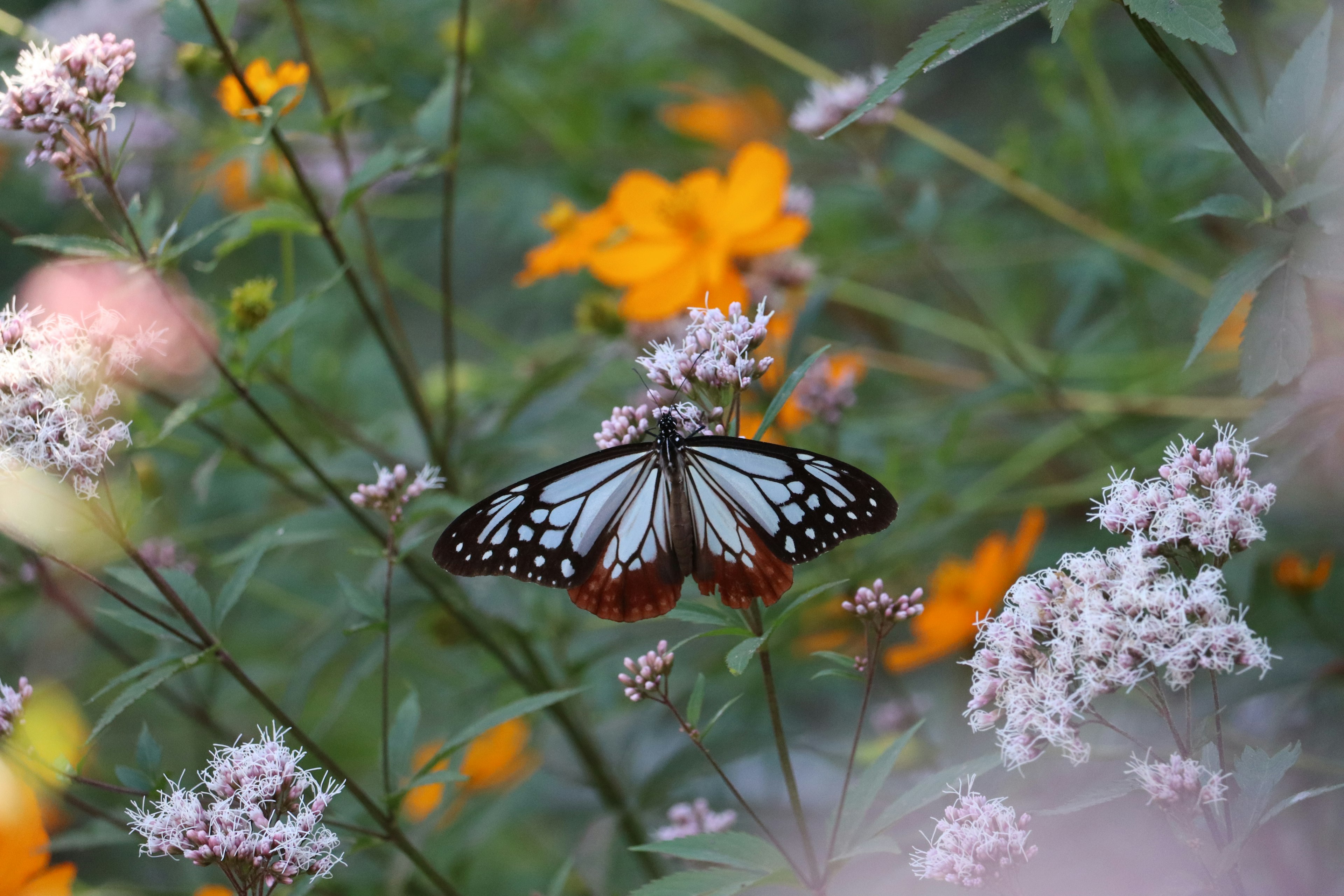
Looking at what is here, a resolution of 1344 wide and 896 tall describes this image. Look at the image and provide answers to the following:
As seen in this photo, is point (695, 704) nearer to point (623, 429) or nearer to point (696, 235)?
point (623, 429)

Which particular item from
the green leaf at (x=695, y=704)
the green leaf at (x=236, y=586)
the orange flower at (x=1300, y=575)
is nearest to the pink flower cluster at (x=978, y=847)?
the green leaf at (x=695, y=704)

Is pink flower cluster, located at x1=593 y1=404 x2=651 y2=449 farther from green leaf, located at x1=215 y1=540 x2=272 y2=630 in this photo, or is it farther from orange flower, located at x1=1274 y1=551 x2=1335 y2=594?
orange flower, located at x1=1274 y1=551 x2=1335 y2=594

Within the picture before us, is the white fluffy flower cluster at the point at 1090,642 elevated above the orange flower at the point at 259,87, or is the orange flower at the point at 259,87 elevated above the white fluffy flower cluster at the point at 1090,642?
the orange flower at the point at 259,87

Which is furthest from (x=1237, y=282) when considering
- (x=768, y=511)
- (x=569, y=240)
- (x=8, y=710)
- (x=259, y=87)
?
(x=259, y=87)

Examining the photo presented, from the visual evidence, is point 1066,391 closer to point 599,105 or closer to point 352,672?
point 599,105

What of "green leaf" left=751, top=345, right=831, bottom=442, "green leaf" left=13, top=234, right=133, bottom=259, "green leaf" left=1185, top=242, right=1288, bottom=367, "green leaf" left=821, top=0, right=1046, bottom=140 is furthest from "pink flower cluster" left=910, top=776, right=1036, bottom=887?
"green leaf" left=13, top=234, right=133, bottom=259

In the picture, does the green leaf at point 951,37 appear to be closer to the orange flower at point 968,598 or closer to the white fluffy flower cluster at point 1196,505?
the white fluffy flower cluster at point 1196,505

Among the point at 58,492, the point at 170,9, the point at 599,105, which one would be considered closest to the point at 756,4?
the point at 599,105
